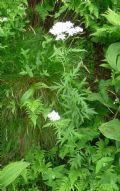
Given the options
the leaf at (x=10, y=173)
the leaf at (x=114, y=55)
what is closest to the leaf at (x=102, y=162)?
the leaf at (x=10, y=173)

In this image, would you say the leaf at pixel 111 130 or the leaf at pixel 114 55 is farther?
the leaf at pixel 114 55

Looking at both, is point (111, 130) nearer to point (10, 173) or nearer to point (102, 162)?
point (102, 162)

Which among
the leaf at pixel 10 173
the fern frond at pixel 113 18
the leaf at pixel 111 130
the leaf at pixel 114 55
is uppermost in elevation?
the fern frond at pixel 113 18

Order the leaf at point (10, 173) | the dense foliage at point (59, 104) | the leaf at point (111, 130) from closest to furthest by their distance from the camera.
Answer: the leaf at point (10, 173)
the dense foliage at point (59, 104)
the leaf at point (111, 130)

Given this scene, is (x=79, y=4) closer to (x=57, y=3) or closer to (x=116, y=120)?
(x=57, y=3)

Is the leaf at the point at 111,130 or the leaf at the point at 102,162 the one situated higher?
the leaf at the point at 111,130

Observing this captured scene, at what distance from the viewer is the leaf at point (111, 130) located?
3648 mm

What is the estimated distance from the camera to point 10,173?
135 inches

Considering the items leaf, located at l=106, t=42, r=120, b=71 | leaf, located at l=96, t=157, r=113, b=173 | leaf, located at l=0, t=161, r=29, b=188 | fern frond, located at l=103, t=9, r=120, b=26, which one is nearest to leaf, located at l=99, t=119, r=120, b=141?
leaf, located at l=96, t=157, r=113, b=173

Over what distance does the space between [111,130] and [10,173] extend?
934 mm

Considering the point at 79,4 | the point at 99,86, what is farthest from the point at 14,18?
the point at 99,86

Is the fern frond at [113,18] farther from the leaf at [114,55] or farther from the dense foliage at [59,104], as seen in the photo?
the leaf at [114,55]

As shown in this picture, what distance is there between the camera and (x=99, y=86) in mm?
4008

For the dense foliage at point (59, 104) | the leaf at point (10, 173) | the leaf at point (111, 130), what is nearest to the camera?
the leaf at point (10, 173)
